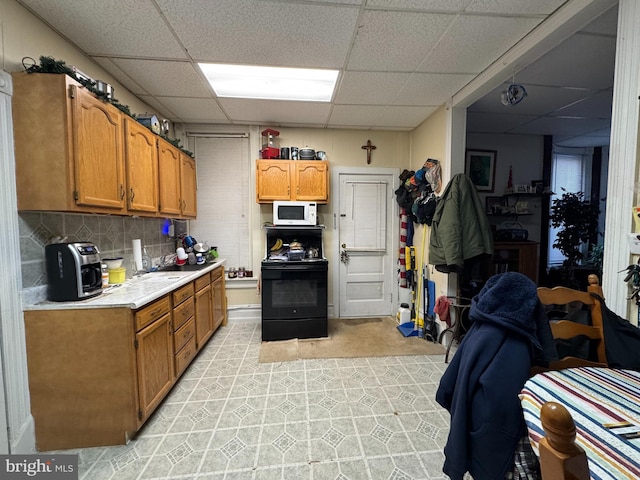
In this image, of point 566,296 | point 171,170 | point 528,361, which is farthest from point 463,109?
point 171,170

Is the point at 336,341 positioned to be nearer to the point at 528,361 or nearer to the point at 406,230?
the point at 406,230

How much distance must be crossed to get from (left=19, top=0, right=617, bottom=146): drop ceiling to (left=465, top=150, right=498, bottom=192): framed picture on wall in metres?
0.71

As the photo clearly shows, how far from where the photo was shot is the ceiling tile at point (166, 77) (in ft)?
6.54

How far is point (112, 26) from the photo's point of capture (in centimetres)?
161

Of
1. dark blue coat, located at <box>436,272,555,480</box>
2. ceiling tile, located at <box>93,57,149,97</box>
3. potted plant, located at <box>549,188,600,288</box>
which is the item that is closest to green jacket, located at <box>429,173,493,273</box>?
dark blue coat, located at <box>436,272,555,480</box>

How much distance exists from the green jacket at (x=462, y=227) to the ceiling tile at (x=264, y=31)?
152 cm

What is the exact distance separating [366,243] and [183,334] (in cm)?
236

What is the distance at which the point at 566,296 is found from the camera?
3.95 ft

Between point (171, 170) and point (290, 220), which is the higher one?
point (171, 170)

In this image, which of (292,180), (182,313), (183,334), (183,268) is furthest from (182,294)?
(292,180)

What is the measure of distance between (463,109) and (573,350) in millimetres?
2251

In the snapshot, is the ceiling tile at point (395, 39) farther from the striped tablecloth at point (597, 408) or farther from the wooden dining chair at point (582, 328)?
the striped tablecloth at point (597, 408)

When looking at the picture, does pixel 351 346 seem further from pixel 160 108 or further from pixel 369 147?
pixel 160 108

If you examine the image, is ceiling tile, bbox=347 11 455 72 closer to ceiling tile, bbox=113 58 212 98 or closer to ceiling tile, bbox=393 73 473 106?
ceiling tile, bbox=393 73 473 106
